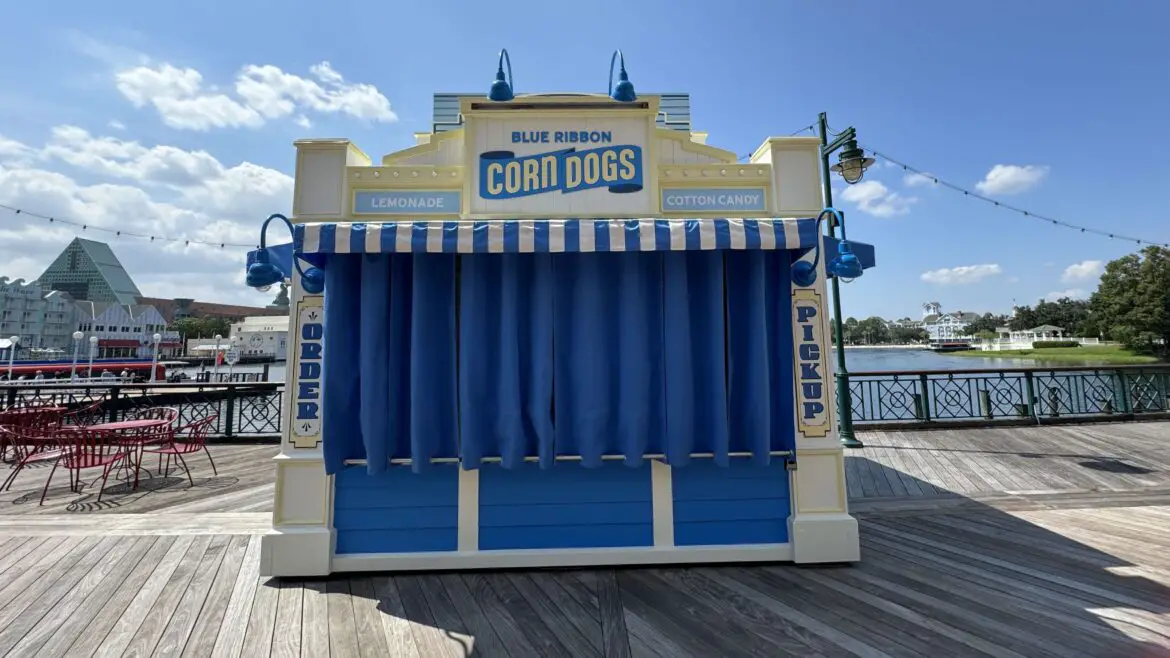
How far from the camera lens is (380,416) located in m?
2.91

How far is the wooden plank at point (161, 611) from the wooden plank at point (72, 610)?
0.27m

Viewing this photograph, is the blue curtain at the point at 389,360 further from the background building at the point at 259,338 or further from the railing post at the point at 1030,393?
the background building at the point at 259,338

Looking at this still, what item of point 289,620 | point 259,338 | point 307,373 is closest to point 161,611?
point 289,620

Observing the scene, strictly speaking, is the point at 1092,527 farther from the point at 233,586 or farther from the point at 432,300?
the point at 233,586

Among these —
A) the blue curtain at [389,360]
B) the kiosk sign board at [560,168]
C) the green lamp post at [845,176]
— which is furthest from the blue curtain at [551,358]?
the green lamp post at [845,176]

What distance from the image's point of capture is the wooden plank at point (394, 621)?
2.25 m

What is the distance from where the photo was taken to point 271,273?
2.93 m

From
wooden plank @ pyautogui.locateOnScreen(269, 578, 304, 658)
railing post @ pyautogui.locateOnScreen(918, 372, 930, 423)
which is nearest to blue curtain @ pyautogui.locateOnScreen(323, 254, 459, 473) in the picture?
wooden plank @ pyautogui.locateOnScreen(269, 578, 304, 658)

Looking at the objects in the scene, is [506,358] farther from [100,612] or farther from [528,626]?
[100,612]

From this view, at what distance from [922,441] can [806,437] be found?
5.25 m

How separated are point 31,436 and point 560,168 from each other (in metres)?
6.56

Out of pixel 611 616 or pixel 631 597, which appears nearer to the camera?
pixel 611 616

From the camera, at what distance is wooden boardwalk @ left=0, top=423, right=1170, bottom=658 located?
228cm

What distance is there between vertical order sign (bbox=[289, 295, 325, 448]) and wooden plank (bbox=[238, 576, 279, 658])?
3.03ft
